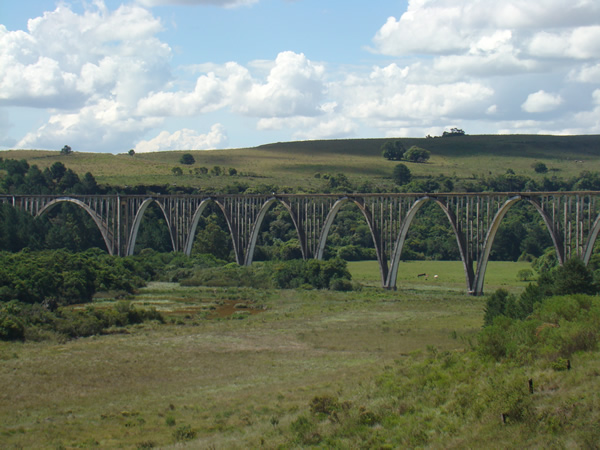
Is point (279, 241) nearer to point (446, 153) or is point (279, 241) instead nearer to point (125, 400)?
point (125, 400)

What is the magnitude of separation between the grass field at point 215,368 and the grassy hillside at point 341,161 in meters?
74.2

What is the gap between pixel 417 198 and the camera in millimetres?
66062

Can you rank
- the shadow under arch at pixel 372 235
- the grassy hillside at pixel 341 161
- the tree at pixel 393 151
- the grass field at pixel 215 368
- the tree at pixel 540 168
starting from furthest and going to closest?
the tree at pixel 393 151
the tree at pixel 540 168
the grassy hillside at pixel 341 161
the shadow under arch at pixel 372 235
the grass field at pixel 215 368

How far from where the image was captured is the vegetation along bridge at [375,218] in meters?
55.8

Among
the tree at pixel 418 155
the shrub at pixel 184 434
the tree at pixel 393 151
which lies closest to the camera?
the shrub at pixel 184 434

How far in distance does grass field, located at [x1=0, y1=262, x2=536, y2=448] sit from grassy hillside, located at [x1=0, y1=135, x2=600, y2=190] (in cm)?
7419

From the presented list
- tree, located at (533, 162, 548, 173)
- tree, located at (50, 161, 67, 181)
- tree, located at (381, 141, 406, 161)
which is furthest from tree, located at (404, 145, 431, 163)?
tree, located at (50, 161, 67, 181)

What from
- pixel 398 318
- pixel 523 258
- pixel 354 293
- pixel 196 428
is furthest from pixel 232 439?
pixel 523 258

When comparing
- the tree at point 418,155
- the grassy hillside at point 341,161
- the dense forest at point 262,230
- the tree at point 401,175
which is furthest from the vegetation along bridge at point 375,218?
the tree at point 418,155

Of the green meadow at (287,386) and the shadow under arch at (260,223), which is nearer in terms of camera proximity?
the green meadow at (287,386)

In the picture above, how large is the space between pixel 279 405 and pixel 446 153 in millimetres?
156246

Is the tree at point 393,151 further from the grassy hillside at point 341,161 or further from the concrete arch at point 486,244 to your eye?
the concrete arch at point 486,244

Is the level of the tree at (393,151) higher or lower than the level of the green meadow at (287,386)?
higher

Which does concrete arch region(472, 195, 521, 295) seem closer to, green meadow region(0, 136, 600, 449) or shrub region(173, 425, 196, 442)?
green meadow region(0, 136, 600, 449)
